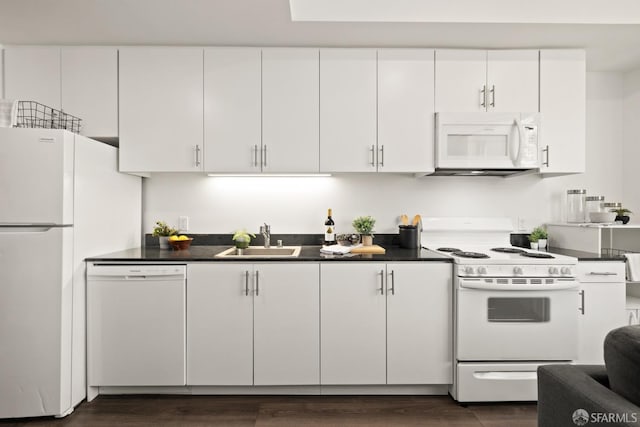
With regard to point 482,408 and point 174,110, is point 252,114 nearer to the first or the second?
point 174,110

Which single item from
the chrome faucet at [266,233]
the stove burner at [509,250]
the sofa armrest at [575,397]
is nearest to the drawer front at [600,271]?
the stove burner at [509,250]

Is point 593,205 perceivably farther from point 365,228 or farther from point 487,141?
point 365,228

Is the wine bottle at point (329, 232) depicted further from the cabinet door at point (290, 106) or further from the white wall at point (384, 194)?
the cabinet door at point (290, 106)

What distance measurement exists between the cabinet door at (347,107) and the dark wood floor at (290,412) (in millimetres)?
1638

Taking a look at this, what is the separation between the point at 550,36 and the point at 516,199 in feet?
4.20

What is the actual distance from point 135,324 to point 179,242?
70 cm

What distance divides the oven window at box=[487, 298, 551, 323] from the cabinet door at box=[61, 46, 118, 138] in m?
2.93

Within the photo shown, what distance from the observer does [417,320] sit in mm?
2527

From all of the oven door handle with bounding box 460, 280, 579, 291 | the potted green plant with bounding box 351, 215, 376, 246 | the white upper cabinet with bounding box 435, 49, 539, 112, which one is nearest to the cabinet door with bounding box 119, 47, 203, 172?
the potted green plant with bounding box 351, 215, 376, 246

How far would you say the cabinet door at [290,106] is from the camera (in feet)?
9.36

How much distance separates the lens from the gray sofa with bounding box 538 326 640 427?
1034 mm

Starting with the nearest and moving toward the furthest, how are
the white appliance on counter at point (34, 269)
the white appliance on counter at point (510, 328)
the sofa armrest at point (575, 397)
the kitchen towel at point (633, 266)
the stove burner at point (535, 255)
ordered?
the sofa armrest at point (575, 397), the white appliance on counter at point (34, 269), the white appliance on counter at point (510, 328), the stove burner at point (535, 255), the kitchen towel at point (633, 266)

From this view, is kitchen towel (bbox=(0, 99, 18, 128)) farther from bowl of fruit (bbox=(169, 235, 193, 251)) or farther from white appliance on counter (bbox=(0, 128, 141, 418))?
bowl of fruit (bbox=(169, 235, 193, 251))

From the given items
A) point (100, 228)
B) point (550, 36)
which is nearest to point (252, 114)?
point (100, 228)
